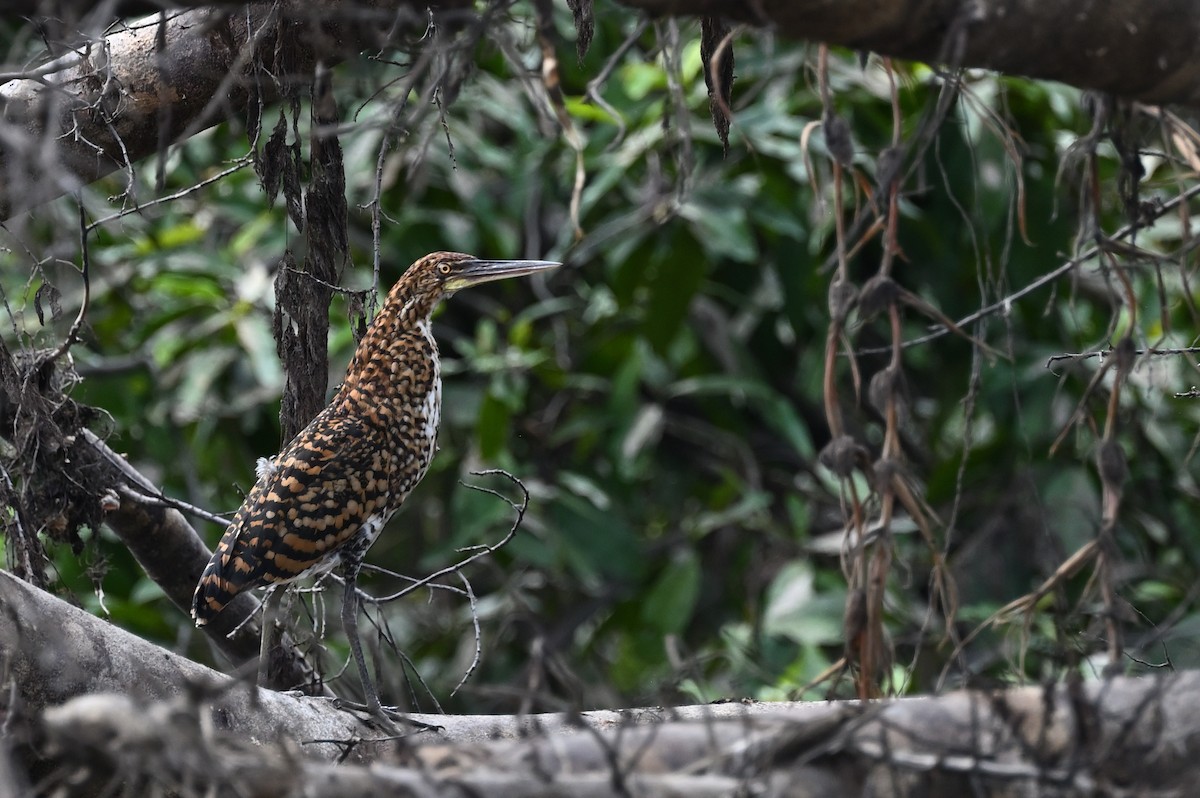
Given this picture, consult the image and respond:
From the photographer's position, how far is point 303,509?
12.9 feet

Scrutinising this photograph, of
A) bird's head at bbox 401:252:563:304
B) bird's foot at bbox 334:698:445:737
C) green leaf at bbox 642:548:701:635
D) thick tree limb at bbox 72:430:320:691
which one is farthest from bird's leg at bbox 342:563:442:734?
green leaf at bbox 642:548:701:635

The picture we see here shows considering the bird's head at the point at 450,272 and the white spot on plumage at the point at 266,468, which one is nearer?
the white spot on plumage at the point at 266,468

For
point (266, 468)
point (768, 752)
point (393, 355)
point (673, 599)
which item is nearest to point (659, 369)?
point (673, 599)

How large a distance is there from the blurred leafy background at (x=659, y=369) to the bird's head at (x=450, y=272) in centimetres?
135

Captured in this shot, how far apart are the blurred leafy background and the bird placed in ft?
4.86

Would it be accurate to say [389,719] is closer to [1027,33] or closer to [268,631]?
[268,631]

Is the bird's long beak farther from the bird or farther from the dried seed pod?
the dried seed pod

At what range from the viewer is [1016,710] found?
202 centimetres

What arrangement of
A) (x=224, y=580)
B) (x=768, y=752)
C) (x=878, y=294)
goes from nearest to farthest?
(x=768, y=752)
(x=878, y=294)
(x=224, y=580)

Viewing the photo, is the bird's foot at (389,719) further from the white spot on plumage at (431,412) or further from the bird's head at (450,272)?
the bird's head at (450,272)

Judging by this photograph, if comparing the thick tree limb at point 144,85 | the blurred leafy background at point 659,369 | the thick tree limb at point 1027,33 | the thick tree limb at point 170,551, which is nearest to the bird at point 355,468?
the thick tree limb at point 170,551

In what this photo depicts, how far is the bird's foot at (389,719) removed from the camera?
335cm

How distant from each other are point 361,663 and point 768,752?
7.86 feet

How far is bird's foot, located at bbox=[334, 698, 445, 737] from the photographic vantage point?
3350 millimetres
